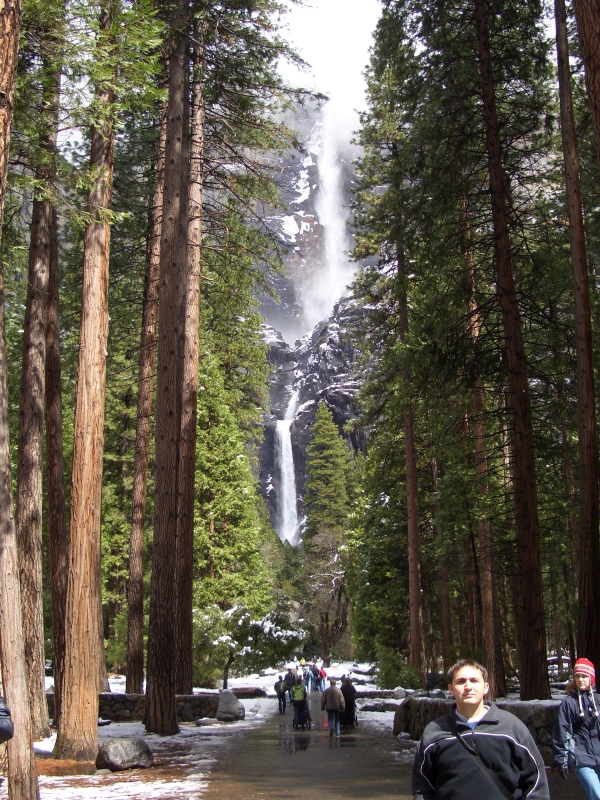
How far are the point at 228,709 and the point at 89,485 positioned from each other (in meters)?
9.11

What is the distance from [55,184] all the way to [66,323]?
373 inches

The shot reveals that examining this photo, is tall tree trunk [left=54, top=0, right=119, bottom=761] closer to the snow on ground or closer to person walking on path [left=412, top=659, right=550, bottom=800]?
the snow on ground

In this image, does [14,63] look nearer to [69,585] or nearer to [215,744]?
[69,585]

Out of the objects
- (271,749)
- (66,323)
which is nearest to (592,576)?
(271,749)

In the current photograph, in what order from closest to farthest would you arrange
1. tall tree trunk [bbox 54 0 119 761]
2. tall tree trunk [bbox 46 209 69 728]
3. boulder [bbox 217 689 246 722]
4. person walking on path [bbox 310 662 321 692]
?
tall tree trunk [bbox 54 0 119 761] < tall tree trunk [bbox 46 209 69 728] < boulder [bbox 217 689 246 722] < person walking on path [bbox 310 662 321 692]

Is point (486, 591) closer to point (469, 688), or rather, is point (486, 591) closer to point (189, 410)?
point (189, 410)

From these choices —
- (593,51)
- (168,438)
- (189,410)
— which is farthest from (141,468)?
(593,51)

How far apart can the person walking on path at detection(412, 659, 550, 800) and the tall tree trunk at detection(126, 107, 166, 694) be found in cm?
1436

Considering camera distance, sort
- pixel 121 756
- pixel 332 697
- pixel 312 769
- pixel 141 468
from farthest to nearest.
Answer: pixel 141 468, pixel 332 697, pixel 312 769, pixel 121 756

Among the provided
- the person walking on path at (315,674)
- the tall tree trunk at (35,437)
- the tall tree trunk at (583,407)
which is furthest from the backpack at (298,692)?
the person walking on path at (315,674)

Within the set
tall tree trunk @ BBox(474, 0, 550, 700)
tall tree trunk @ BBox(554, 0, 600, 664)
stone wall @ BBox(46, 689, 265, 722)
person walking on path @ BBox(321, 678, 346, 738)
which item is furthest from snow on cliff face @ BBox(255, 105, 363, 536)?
tall tree trunk @ BBox(554, 0, 600, 664)

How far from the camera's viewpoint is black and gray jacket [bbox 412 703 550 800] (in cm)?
275

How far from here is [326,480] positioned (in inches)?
2256

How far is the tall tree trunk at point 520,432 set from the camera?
9.98 m
